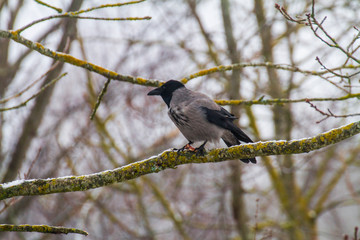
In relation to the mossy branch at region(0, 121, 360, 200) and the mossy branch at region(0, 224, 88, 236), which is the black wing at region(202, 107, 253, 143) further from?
the mossy branch at region(0, 224, 88, 236)

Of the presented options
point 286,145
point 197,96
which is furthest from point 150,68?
point 286,145

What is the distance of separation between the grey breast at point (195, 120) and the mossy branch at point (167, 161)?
1406 mm

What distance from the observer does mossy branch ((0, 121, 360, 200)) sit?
3094mm

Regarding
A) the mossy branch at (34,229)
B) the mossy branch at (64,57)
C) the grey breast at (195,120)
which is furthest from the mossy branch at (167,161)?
the grey breast at (195,120)

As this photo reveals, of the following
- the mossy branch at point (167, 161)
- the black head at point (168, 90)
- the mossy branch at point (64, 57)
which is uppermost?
the black head at point (168, 90)

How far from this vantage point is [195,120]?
5168mm

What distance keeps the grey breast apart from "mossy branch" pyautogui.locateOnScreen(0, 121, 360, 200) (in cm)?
141

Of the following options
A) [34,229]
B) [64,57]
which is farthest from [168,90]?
[34,229]

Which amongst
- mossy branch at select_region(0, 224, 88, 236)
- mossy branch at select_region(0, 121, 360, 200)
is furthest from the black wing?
mossy branch at select_region(0, 224, 88, 236)

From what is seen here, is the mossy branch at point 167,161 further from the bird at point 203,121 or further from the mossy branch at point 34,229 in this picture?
the bird at point 203,121

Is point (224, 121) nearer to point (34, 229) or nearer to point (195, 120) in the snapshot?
point (195, 120)

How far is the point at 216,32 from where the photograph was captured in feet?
35.3

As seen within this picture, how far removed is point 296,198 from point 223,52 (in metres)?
4.20

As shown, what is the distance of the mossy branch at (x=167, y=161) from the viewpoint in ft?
10.2
